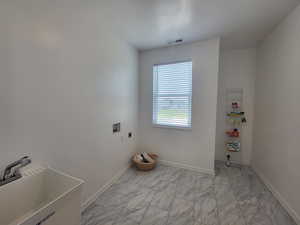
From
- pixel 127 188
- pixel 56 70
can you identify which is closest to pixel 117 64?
pixel 56 70

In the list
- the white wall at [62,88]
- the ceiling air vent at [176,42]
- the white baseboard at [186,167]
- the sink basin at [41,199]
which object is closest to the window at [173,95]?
the ceiling air vent at [176,42]

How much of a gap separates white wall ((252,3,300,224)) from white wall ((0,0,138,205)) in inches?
98.7

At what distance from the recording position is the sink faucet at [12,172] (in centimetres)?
99

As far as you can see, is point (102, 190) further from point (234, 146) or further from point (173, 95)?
point (234, 146)

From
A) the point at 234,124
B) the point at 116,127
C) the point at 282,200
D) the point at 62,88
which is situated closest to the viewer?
the point at 62,88

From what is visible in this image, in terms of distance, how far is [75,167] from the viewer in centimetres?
162

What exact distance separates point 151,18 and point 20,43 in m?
1.55

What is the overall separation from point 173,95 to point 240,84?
1564mm

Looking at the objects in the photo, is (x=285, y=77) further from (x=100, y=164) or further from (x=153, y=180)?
(x=100, y=164)

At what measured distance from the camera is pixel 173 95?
2.86 meters

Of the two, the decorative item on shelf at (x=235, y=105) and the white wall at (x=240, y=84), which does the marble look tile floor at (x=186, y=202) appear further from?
the decorative item on shelf at (x=235, y=105)

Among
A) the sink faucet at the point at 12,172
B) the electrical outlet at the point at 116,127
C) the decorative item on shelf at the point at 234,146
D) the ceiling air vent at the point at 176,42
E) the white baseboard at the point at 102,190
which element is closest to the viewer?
the sink faucet at the point at 12,172

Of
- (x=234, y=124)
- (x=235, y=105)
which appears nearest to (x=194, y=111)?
(x=235, y=105)

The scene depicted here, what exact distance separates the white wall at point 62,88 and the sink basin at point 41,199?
19cm
